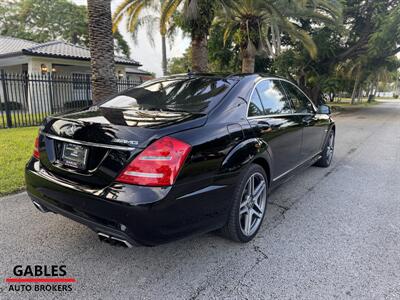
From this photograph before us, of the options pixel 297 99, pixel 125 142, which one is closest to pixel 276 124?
pixel 297 99

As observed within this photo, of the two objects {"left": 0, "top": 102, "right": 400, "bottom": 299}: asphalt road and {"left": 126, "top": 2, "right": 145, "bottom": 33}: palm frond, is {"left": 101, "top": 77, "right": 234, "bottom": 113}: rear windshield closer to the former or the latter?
{"left": 0, "top": 102, "right": 400, "bottom": 299}: asphalt road

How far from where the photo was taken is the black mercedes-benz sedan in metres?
2.11

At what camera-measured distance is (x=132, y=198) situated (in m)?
2.07

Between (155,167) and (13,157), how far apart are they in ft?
15.5

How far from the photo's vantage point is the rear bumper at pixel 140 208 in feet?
6.77

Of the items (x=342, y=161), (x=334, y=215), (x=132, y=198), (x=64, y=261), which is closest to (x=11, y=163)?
(x=64, y=261)

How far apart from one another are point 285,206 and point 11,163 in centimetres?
474

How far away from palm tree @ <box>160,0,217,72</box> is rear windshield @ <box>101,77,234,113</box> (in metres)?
6.28

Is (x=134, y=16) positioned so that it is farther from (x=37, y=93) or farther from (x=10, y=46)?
(x=10, y=46)

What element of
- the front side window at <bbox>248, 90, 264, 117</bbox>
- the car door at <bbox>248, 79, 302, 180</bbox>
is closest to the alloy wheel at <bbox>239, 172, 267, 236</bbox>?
the car door at <bbox>248, 79, 302, 180</bbox>

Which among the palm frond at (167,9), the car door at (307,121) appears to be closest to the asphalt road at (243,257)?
the car door at (307,121)

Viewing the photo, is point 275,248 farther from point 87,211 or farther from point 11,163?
point 11,163

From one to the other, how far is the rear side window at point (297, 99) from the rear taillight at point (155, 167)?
8.35 ft

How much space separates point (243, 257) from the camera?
270 cm
